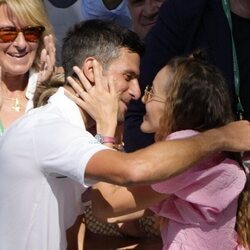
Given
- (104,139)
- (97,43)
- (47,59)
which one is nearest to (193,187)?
(104,139)

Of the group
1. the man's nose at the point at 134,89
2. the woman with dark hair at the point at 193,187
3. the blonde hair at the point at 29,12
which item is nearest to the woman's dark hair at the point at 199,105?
the woman with dark hair at the point at 193,187

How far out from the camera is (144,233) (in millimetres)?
3322

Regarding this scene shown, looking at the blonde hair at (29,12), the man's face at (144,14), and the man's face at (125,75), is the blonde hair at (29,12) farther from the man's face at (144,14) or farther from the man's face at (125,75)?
the man's face at (125,75)

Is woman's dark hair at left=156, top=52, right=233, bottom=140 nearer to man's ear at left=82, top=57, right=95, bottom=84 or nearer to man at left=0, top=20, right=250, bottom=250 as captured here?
man at left=0, top=20, right=250, bottom=250

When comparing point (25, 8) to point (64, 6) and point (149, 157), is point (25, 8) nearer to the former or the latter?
point (64, 6)

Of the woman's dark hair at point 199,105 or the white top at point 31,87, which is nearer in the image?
the woman's dark hair at point 199,105

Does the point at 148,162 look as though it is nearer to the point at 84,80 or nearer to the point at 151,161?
the point at 151,161

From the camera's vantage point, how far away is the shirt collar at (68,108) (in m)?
2.68

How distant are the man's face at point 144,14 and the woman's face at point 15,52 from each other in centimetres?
93

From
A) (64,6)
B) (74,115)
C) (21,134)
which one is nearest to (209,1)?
(74,115)

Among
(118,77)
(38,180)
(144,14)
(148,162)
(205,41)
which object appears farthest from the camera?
(144,14)

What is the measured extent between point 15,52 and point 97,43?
1.03 m

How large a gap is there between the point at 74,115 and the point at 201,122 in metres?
0.41

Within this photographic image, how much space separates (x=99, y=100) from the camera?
269 centimetres
